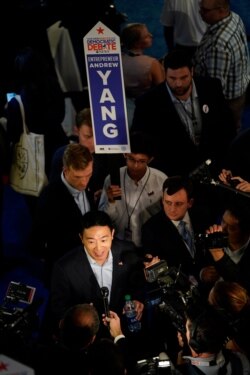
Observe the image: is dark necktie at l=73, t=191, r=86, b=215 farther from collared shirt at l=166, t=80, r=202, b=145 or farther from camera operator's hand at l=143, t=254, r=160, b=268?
collared shirt at l=166, t=80, r=202, b=145

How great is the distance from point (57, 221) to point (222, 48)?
2370mm

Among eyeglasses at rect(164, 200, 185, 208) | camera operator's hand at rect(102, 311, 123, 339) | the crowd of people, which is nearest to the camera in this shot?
the crowd of people

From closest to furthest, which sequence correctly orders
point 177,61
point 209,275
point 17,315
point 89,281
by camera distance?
point 17,315, point 89,281, point 209,275, point 177,61

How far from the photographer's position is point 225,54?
645cm

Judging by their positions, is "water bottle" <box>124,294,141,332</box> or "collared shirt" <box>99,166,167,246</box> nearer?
"water bottle" <box>124,294,141,332</box>

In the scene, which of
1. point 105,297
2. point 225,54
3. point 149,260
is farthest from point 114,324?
point 225,54

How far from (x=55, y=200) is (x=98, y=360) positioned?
176 cm

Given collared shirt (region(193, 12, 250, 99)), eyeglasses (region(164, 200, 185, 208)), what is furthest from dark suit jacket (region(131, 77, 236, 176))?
eyeglasses (region(164, 200, 185, 208))

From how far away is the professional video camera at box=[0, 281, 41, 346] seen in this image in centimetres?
401

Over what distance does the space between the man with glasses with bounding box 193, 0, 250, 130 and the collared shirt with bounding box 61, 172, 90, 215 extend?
194cm

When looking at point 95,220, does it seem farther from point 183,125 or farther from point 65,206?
point 183,125

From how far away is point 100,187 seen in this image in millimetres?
5824

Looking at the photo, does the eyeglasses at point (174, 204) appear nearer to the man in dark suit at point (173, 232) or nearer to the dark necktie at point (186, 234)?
the man in dark suit at point (173, 232)

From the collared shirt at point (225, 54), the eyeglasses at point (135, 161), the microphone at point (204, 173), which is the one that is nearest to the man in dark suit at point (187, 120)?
the collared shirt at point (225, 54)
